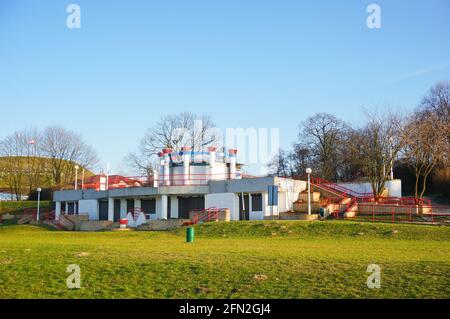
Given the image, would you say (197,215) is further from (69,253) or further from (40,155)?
(40,155)

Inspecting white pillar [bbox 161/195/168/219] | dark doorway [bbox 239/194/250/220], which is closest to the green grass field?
dark doorway [bbox 239/194/250/220]

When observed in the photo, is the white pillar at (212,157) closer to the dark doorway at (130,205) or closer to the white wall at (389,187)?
the dark doorway at (130,205)

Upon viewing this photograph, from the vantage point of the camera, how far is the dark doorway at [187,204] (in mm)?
44906

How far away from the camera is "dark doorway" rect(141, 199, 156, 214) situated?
152 ft

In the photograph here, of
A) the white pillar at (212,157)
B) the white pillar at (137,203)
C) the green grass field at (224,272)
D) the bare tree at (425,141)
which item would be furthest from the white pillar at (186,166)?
the green grass field at (224,272)

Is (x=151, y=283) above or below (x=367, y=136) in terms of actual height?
below

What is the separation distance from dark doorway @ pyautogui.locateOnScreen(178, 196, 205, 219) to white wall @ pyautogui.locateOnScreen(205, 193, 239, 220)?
4.76 ft

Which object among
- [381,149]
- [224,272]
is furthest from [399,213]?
[224,272]

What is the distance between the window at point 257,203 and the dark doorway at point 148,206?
9.63 meters

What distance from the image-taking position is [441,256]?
18500 millimetres

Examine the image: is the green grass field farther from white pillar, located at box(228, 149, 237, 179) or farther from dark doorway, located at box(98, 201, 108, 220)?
dark doorway, located at box(98, 201, 108, 220)
